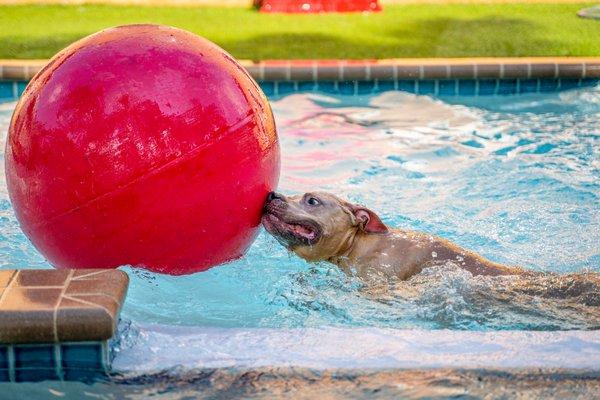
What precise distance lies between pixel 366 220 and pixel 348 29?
23.6 feet

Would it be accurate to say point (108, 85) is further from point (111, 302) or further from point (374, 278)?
point (374, 278)

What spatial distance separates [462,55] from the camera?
10.8m

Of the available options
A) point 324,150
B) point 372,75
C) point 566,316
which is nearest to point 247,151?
point 566,316

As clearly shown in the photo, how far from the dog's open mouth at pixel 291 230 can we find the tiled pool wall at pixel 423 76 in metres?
5.00

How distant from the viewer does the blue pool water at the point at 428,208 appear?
495 centimetres

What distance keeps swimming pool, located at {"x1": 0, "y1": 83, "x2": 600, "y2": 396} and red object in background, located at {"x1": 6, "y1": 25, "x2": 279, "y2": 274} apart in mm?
354

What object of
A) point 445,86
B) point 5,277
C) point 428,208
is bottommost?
point 428,208

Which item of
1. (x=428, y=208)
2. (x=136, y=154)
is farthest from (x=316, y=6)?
(x=136, y=154)

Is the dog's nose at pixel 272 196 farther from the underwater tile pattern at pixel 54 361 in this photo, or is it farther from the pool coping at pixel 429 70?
the pool coping at pixel 429 70

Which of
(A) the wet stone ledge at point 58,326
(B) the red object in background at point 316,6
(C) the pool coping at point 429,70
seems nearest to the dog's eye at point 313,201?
(A) the wet stone ledge at point 58,326

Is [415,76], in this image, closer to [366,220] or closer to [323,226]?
[366,220]

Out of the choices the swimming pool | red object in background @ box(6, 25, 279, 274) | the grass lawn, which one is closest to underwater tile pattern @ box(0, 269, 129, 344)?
the swimming pool

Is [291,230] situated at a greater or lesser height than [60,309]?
lesser

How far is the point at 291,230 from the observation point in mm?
4922
